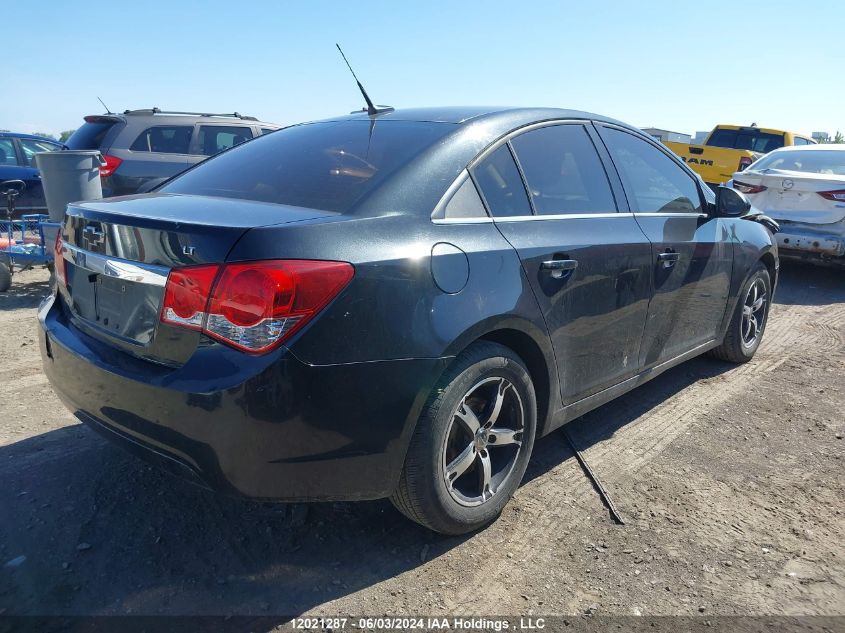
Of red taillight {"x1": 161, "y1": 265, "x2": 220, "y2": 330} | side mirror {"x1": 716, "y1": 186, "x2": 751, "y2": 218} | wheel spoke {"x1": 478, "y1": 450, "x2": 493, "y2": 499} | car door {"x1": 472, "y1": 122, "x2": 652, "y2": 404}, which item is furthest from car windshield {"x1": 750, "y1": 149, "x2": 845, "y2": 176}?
red taillight {"x1": 161, "y1": 265, "x2": 220, "y2": 330}

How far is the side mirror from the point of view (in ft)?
14.0

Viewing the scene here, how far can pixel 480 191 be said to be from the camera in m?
2.77

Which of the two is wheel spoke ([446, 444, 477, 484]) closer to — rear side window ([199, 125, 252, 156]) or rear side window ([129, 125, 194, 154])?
rear side window ([129, 125, 194, 154])

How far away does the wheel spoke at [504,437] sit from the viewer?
275cm

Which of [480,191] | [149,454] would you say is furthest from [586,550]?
[149,454]

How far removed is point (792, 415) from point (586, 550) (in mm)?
2177

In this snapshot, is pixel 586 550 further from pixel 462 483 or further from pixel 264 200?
pixel 264 200

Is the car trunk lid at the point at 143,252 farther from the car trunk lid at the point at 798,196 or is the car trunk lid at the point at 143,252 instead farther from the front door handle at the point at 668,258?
the car trunk lid at the point at 798,196

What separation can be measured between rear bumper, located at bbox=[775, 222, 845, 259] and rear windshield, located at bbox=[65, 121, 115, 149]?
27.4 feet

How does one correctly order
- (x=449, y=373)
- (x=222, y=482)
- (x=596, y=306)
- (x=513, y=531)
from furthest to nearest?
(x=596, y=306) < (x=513, y=531) < (x=449, y=373) < (x=222, y=482)

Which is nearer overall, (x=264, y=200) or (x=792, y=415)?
(x=264, y=200)

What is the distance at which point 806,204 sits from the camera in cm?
762

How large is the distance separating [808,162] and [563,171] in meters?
6.75

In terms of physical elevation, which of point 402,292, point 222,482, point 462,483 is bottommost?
point 462,483
